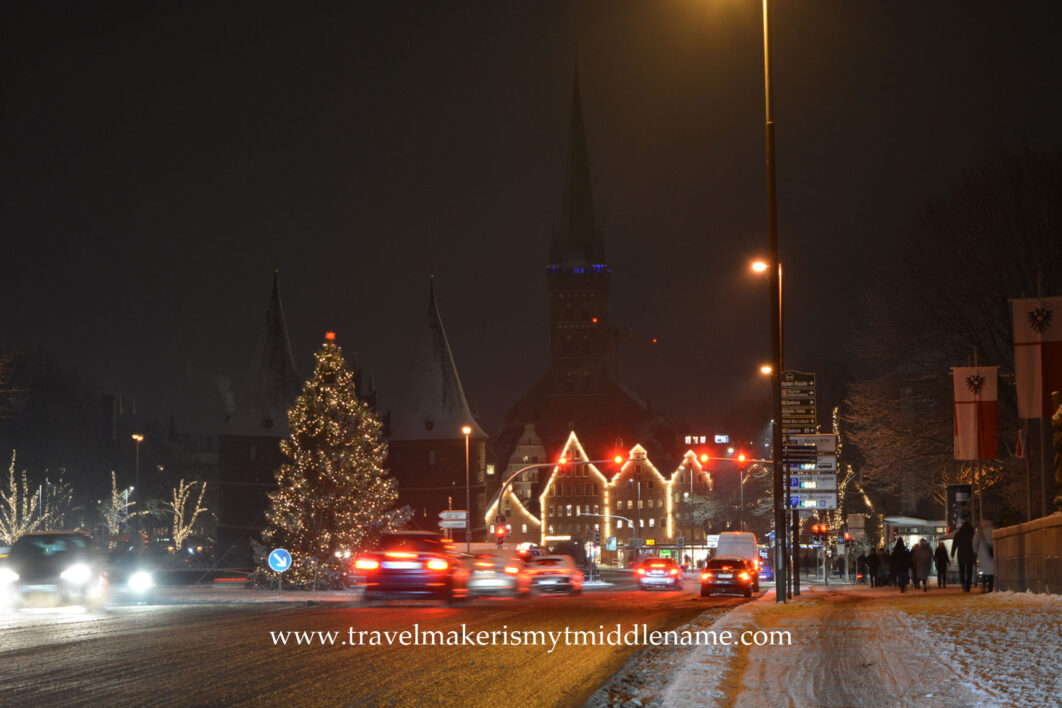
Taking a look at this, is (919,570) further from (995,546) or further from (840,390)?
(840,390)

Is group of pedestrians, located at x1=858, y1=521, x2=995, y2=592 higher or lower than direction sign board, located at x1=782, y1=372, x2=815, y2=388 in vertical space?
lower

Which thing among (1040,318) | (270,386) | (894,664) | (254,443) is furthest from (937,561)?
(254,443)

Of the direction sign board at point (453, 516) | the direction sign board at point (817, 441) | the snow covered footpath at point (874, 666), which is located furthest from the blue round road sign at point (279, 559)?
the direction sign board at point (453, 516)

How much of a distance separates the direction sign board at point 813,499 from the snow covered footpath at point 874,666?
48.4ft

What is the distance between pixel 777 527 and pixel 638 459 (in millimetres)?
109643

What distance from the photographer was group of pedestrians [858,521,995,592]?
94.2 feet

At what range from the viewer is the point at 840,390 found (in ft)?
263

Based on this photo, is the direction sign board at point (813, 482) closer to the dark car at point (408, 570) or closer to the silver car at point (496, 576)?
the silver car at point (496, 576)

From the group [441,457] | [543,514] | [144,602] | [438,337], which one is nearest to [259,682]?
[144,602]

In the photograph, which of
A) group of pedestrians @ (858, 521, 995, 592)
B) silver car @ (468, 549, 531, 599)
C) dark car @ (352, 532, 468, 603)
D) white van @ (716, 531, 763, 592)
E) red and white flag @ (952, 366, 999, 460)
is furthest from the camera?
white van @ (716, 531, 763, 592)

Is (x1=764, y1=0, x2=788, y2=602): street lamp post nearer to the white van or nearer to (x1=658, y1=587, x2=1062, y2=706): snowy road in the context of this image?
(x1=658, y1=587, x2=1062, y2=706): snowy road

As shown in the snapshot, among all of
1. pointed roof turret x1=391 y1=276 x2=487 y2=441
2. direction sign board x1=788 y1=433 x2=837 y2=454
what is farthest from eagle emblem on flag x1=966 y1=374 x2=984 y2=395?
pointed roof turret x1=391 y1=276 x2=487 y2=441

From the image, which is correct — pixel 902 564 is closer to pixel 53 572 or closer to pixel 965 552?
pixel 965 552

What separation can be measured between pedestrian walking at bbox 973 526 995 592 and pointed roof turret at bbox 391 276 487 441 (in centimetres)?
7357
